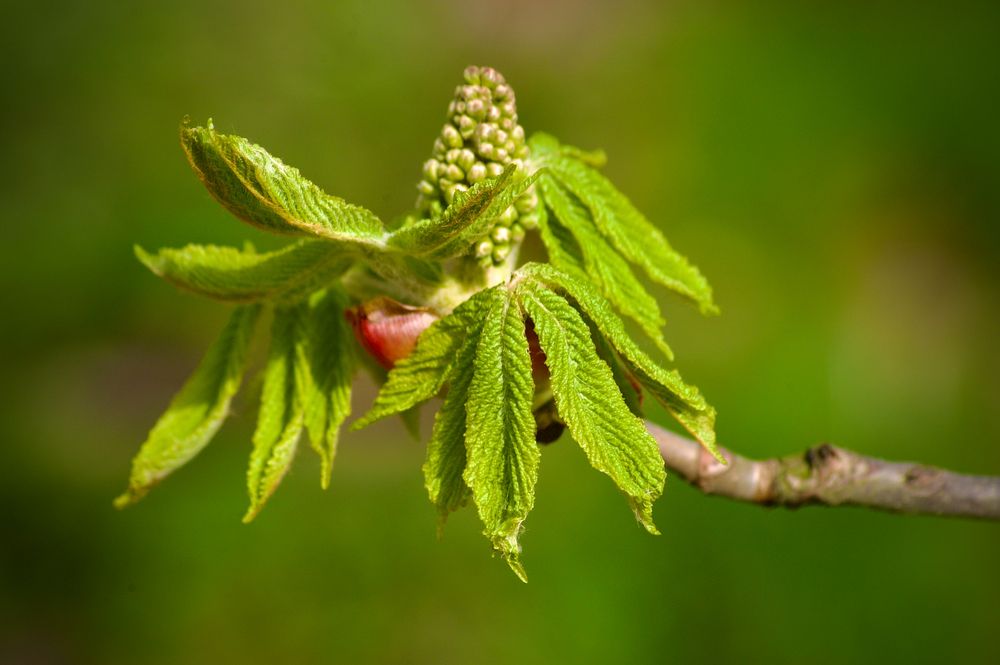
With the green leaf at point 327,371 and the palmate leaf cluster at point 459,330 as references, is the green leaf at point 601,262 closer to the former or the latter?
the palmate leaf cluster at point 459,330

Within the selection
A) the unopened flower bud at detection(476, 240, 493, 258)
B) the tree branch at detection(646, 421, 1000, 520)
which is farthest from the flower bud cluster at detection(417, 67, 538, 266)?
the tree branch at detection(646, 421, 1000, 520)

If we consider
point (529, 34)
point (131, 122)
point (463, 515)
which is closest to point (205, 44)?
point (131, 122)

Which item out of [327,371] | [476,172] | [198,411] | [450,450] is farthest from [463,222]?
[198,411]

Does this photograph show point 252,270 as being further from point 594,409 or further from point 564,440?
point 564,440

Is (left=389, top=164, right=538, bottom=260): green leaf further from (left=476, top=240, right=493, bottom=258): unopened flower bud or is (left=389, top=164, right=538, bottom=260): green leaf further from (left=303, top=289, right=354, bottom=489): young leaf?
(left=303, top=289, right=354, bottom=489): young leaf

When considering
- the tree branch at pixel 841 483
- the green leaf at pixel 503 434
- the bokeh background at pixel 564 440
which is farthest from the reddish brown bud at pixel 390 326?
the bokeh background at pixel 564 440
